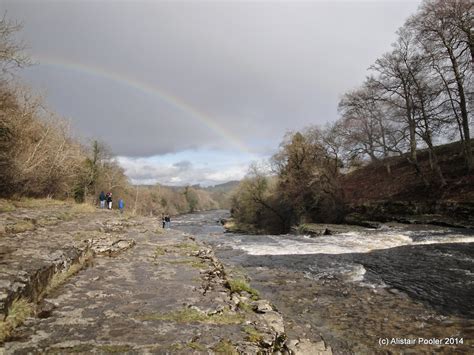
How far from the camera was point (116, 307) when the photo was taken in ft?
12.4

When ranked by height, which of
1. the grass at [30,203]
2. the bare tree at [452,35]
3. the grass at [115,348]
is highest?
the bare tree at [452,35]

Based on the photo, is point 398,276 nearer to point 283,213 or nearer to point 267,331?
point 267,331

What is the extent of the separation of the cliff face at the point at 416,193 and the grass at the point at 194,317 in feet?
72.5

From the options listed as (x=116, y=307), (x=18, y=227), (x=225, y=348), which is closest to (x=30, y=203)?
(x=18, y=227)

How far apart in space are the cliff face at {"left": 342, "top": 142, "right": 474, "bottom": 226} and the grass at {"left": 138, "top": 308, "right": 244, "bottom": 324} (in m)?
22.1

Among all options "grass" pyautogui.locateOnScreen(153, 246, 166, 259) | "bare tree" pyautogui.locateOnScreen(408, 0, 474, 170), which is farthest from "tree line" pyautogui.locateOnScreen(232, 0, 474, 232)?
"grass" pyautogui.locateOnScreen(153, 246, 166, 259)

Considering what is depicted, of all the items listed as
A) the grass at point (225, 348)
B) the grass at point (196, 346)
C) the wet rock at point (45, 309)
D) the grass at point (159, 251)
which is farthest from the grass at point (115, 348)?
the grass at point (159, 251)

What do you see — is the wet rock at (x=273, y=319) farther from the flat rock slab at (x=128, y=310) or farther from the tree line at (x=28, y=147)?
the tree line at (x=28, y=147)

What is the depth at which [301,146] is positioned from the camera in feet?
130

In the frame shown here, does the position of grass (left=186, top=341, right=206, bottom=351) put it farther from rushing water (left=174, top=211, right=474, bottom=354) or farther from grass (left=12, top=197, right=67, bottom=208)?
grass (left=12, top=197, right=67, bottom=208)

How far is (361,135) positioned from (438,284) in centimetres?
2515

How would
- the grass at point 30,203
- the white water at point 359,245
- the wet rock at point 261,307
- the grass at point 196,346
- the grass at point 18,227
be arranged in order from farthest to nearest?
the white water at point 359,245 < the grass at point 30,203 < the grass at point 18,227 < the wet rock at point 261,307 < the grass at point 196,346

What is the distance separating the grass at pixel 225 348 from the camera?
9.41 feet

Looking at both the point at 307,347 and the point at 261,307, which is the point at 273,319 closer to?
the point at 261,307
